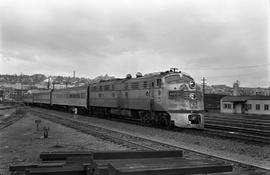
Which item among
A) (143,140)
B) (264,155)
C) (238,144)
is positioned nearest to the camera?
(264,155)

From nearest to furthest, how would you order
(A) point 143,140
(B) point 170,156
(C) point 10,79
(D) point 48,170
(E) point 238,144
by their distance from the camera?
1. (D) point 48,170
2. (B) point 170,156
3. (E) point 238,144
4. (A) point 143,140
5. (C) point 10,79

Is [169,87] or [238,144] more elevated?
[169,87]

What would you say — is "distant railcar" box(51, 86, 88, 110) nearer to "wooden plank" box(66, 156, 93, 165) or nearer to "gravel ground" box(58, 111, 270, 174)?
"gravel ground" box(58, 111, 270, 174)

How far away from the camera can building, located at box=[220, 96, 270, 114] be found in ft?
179

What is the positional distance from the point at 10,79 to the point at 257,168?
189789 millimetres

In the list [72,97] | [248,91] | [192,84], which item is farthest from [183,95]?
[248,91]

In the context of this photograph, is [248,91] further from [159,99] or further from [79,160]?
[79,160]

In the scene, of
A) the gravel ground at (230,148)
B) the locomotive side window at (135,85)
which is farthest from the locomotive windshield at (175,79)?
the gravel ground at (230,148)

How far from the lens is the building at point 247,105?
2143 inches

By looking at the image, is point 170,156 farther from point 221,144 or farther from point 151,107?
point 151,107

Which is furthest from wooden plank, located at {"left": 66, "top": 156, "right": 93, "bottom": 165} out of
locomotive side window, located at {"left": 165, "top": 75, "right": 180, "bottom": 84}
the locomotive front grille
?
locomotive side window, located at {"left": 165, "top": 75, "right": 180, "bottom": 84}

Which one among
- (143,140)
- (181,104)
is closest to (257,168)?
(143,140)

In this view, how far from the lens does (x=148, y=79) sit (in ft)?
72.2

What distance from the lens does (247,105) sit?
58.5 meters
